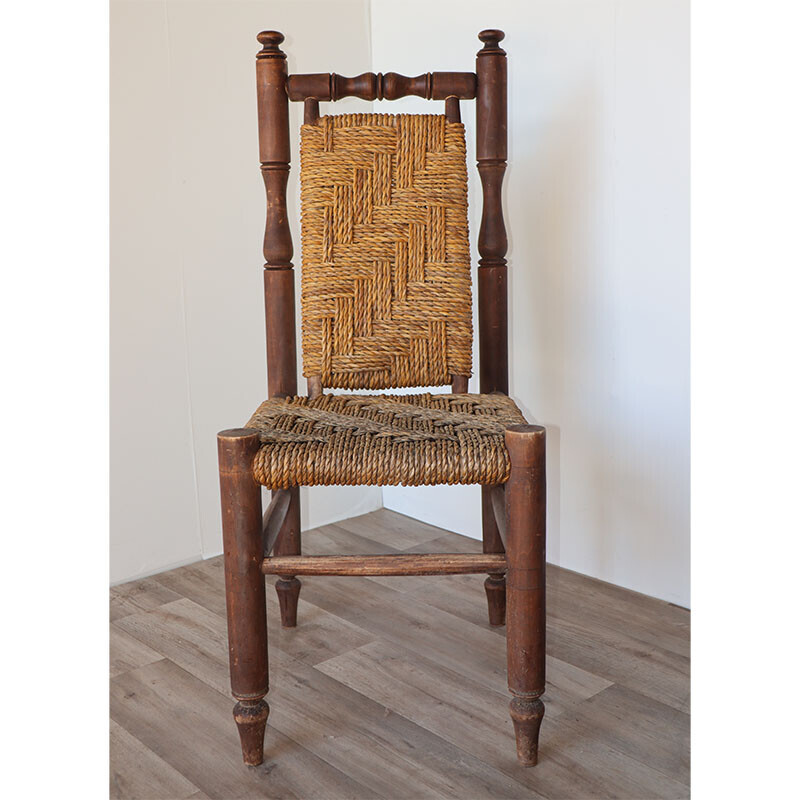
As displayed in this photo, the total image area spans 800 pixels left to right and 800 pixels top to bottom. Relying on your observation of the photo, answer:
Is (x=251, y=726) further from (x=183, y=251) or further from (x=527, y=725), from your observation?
(x=183, y=251)

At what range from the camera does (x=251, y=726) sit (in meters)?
1.05

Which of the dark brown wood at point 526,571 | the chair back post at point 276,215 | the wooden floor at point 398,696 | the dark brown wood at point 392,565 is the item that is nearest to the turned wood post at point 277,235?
the chair back post at point 276,215

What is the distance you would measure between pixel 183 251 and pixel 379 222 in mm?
538

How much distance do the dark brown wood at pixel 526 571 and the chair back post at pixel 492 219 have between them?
1.21ft

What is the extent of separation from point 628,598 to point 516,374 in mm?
489

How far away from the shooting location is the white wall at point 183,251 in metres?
1.60

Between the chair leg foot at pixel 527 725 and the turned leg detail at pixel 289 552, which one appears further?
the turned leg detail at pixel 289 552

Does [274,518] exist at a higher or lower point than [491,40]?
lower

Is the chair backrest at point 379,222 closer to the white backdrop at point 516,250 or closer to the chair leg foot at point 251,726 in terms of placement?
the white backdrop at point 516,250

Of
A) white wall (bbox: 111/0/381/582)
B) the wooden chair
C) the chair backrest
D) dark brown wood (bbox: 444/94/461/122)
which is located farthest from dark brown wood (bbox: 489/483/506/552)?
white wall (bbox: 111/0/381/582)

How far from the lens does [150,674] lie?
1.30 metres

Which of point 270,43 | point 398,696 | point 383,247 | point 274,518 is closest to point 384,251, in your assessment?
point 383,247
